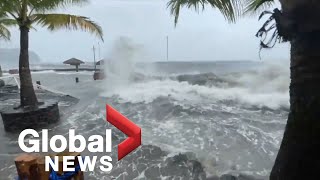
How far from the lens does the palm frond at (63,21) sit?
12.3 meters

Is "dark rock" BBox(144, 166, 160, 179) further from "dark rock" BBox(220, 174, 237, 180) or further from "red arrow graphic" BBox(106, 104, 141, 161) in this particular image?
"red arrow graphic" BBox(106, 104, 141, 161)

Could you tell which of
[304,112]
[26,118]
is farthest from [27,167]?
[26,118]

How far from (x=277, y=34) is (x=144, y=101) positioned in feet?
45.3

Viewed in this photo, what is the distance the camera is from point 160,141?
981cm

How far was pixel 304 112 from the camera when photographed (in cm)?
320

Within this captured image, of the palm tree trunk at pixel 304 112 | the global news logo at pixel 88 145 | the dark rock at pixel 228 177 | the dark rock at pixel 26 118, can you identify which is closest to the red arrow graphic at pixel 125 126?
the global news logo at pixel 88 145

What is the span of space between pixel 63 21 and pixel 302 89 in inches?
426

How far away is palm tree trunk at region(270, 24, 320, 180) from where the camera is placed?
3.02m

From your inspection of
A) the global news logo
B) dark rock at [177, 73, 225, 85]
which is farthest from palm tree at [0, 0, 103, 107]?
dark rock at [177, 73, 225, 85]

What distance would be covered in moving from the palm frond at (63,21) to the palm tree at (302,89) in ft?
33.6

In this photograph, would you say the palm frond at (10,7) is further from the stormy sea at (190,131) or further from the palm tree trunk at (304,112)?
the palm tree trunk at (304,112)

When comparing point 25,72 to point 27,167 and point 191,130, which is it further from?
point 27,167

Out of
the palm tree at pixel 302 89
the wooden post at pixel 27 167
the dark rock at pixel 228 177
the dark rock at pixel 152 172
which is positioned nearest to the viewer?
the palm tree at pixel 302 89

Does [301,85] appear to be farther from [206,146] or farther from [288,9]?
[206,146]
